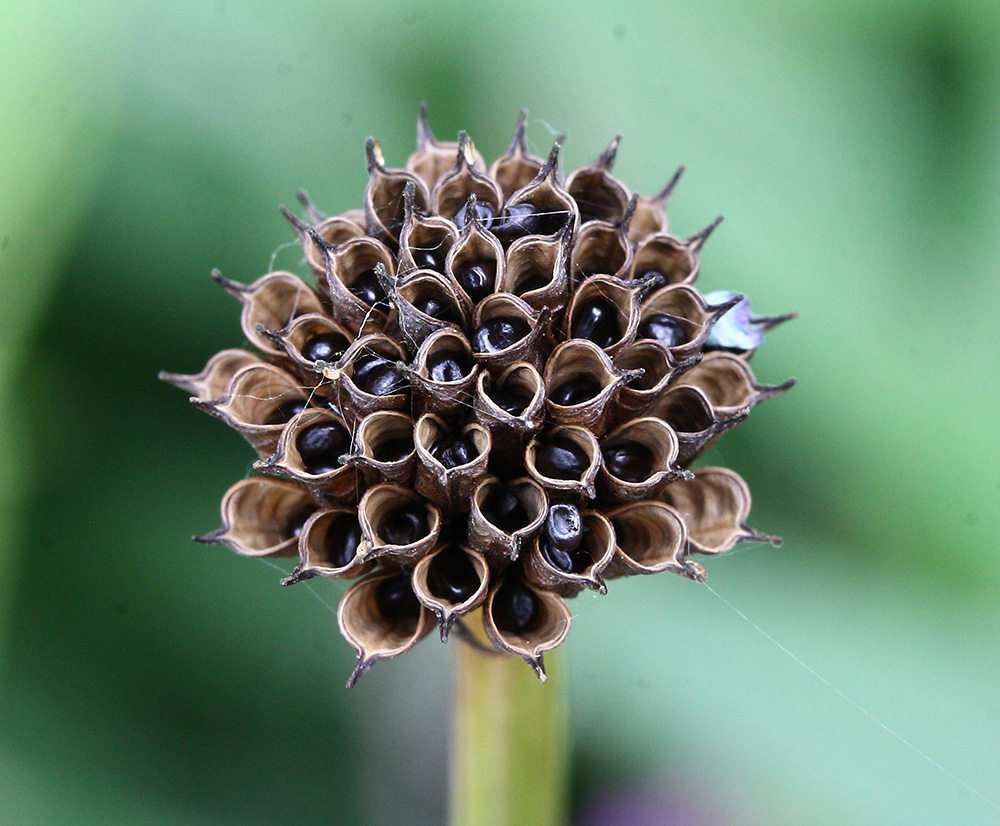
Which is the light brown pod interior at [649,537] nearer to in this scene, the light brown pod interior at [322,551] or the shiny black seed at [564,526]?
the shiny black seed at [564,526]

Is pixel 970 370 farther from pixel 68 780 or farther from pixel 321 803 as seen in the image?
pixel 68 780

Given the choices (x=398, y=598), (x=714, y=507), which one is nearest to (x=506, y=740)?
(x=398, y=598)

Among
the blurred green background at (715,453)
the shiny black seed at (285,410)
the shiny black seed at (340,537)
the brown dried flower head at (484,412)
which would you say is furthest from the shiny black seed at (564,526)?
the blurred green background at (715,453)

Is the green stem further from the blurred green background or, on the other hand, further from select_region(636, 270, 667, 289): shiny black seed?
select_region(636, 270, 667, 289): shiny black seed

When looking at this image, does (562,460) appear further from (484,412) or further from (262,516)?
(262,516)

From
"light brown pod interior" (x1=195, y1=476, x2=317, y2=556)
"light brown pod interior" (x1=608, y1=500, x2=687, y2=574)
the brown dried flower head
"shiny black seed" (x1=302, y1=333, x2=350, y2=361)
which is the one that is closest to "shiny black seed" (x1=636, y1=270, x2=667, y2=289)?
the brown dried flower head

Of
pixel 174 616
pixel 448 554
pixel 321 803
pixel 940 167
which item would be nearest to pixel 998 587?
pixel 940 167
